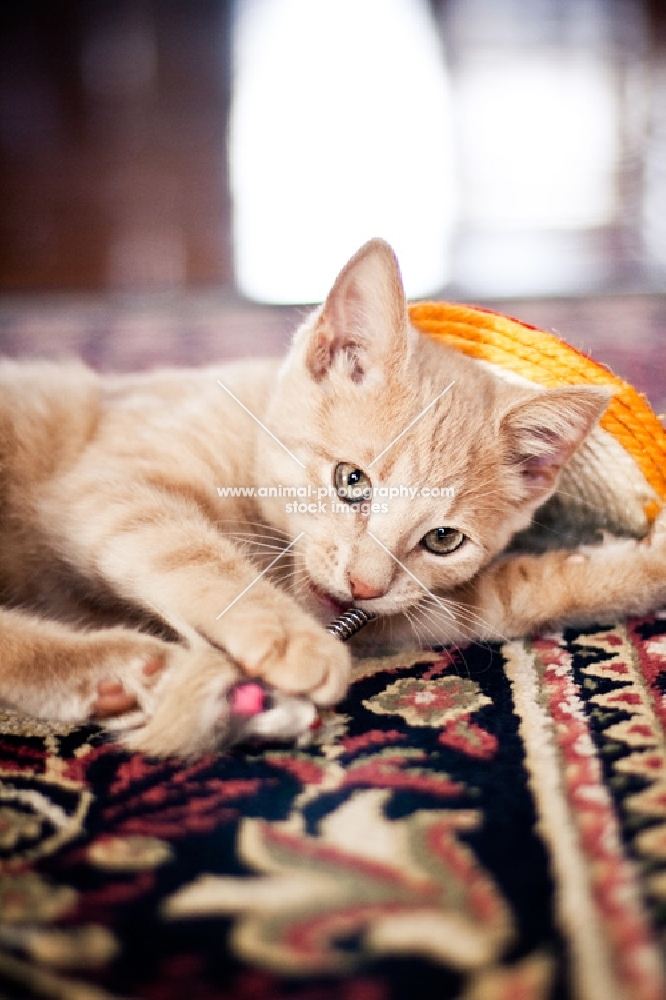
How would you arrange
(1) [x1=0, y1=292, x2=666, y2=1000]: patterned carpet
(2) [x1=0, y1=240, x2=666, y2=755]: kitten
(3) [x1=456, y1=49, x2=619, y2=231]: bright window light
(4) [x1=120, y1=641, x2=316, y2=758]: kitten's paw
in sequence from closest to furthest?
(1) [x1=0, y1=292, x2=666, y2=1000]: patterned carpet
(4) [x1=120, y1=641, x2=316, y2=758]: kitten's paw
(2) [x1=0, y1=240, x2=666, y2=755]: kitten
(3) [x1=456, y1=49, x2=619, y2=231]: bright window light

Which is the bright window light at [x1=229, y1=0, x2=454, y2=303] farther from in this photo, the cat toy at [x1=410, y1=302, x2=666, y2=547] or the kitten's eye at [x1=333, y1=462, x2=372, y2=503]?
the kitten's eye at [x1=333, y1=462, x2=372, y2=503]

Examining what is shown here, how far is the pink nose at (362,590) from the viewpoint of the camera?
1.00m

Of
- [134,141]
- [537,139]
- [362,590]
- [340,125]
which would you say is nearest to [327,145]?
[340,125]

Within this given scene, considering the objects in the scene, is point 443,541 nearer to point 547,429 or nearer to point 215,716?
point 547,429

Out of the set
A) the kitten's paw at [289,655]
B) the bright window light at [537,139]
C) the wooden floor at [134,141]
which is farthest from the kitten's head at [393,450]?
the bright window light at [537,139]

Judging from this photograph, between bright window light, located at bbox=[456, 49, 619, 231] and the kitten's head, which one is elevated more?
bright window light, located at bbox=[456, 49, 619, 231]

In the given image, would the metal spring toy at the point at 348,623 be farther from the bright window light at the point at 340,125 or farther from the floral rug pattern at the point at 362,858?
the bright window light at the point at 340,125

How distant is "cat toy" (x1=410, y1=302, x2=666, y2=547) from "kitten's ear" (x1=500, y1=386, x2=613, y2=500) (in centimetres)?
6

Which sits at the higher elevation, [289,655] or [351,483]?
[351,483]

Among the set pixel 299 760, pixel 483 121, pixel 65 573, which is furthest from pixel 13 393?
pixel 483 121

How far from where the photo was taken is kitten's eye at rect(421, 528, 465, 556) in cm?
109

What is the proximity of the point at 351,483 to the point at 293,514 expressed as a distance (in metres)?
0.09

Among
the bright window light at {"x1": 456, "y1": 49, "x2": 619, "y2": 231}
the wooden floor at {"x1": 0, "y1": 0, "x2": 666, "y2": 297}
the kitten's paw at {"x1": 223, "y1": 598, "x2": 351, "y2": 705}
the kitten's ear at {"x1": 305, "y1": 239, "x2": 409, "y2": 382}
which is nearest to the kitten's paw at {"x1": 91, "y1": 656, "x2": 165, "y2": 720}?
the kitten's paw at {"x1": 223, "y1": 598, "x2": 351, "y2": 705}

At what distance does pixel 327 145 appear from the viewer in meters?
4.43
